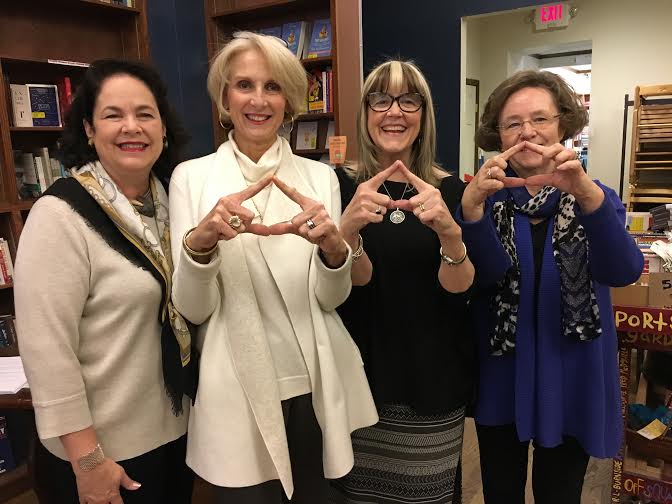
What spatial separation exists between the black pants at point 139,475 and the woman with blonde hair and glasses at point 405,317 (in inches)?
21.1

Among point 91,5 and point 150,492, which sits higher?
point 91,5

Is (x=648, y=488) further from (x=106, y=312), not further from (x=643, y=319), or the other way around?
(x=106, y=312)

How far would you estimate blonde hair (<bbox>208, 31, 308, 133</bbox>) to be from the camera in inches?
51.1

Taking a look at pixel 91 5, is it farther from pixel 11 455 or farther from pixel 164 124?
pixel 11 455

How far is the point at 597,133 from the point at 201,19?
4171mm

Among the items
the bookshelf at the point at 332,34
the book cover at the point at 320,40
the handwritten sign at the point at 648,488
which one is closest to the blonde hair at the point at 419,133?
A: the handwritten sign at the point at 648,488

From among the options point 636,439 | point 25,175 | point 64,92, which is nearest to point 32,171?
point 25,175

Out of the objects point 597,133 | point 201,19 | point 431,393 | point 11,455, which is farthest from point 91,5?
point 597,133

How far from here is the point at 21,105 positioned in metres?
3.12

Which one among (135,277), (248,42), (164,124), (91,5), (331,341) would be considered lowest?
(331,341)

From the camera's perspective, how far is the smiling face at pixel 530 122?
1.44 metres

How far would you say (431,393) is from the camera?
149cm

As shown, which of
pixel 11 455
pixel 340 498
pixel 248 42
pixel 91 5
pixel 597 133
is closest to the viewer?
pixel 248 42

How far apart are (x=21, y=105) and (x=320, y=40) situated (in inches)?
82.5
